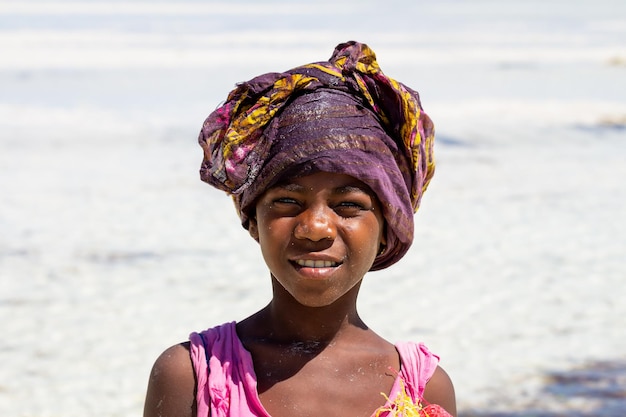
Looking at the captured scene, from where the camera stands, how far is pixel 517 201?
884 cm

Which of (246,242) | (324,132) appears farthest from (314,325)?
(246,242)

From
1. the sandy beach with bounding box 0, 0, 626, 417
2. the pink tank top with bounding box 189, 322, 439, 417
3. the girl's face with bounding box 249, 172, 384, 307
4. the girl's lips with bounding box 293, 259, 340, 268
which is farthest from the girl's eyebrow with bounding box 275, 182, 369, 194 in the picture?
the sandy beach with bounding box 0, 0, 626, 417

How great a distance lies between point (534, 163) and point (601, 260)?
3505mm

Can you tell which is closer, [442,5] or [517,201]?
[517,201]

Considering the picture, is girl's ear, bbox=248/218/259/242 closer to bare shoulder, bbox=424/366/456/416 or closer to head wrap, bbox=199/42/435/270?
head wrap, bbox=199/42/435/270

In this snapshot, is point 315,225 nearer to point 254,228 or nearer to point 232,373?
point 254,228

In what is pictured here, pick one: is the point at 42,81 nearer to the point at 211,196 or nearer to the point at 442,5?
the point at 211,196

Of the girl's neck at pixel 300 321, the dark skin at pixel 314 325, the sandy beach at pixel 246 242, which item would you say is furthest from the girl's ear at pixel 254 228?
the sandy beach at pixel 246 242

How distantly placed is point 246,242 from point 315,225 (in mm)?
5572

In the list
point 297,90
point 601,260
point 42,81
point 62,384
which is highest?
point 42,81

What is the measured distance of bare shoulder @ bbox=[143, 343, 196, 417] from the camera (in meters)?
2.05

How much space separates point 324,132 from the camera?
2010mm

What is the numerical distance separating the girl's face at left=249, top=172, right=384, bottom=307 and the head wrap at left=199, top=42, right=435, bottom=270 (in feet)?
0.11

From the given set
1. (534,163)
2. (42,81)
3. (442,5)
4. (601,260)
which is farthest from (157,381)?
(442,5)
